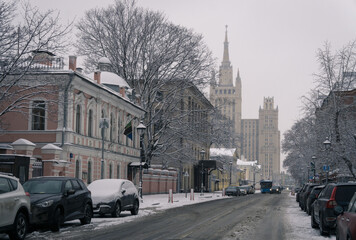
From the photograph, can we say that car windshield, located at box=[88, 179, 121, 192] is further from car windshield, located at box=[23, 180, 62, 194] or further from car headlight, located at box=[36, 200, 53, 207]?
car headlight, located at box=[36, 200, 53, 207]

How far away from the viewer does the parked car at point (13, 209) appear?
12.8 meters

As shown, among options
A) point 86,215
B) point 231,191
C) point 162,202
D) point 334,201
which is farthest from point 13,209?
point 231,191

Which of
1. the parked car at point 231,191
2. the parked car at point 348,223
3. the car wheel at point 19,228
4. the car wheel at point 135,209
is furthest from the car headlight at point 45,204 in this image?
the parked car at point 231,191

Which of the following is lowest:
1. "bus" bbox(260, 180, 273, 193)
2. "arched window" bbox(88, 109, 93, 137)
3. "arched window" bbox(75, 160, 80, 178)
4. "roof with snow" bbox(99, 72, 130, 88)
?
"bus" bbox(260, 180, 273, 193)

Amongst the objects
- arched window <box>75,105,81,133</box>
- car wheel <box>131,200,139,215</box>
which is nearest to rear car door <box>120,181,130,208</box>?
car wheel <box>131,200,139,215</box>

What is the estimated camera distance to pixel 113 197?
2217 cm

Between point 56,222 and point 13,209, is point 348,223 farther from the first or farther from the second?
point 56,222

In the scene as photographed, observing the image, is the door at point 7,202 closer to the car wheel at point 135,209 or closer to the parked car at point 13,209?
the parked car at point 13,209

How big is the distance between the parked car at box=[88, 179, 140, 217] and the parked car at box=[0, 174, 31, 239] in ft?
26.1

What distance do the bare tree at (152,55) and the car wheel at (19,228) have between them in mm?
35364

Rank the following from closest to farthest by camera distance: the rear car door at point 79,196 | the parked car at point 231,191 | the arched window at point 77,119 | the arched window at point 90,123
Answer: the rear car door at point 79,196 → the arched window at point 77,119 → the arched window at point 90,123 → the parked car at point 231,191

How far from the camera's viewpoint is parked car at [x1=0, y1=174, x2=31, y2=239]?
12.8 meters

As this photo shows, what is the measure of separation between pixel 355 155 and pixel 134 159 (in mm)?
20734

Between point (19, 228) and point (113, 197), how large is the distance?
8748 millimetres
